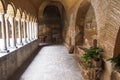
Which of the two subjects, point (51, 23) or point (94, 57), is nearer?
point (94, 57)

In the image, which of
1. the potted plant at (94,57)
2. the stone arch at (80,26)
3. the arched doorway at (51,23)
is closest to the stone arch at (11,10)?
the stone arch at (80,26)

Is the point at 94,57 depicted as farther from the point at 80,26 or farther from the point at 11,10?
the point at 80,26

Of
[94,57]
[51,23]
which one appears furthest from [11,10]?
[51,23]

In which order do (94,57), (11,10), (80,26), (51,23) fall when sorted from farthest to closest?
(51,23) → (80,26) → (11,10) → (94,57)

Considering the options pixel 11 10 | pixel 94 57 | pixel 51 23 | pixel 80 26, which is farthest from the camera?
pixel 51 23

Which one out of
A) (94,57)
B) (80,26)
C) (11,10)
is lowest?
(94,57)

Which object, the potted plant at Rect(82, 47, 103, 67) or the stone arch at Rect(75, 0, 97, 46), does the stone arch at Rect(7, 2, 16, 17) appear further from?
the potted plant at Rect(82, 47, 103, 67)

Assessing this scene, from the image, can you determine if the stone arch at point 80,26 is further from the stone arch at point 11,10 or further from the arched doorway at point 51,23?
the arched doorway at point 51,23

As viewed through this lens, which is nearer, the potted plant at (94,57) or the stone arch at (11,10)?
the potted plant at (94,57)

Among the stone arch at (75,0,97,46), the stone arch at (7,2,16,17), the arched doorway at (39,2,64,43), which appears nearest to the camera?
the stone arch at (7,2,16,17)

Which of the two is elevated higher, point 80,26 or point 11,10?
point 11,10

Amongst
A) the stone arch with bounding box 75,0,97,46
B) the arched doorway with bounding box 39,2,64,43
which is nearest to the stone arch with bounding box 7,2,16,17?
the stone arch with bounding box 75,0,97,46

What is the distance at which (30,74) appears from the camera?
4.51 m

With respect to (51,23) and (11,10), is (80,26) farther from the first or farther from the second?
(51,23)
